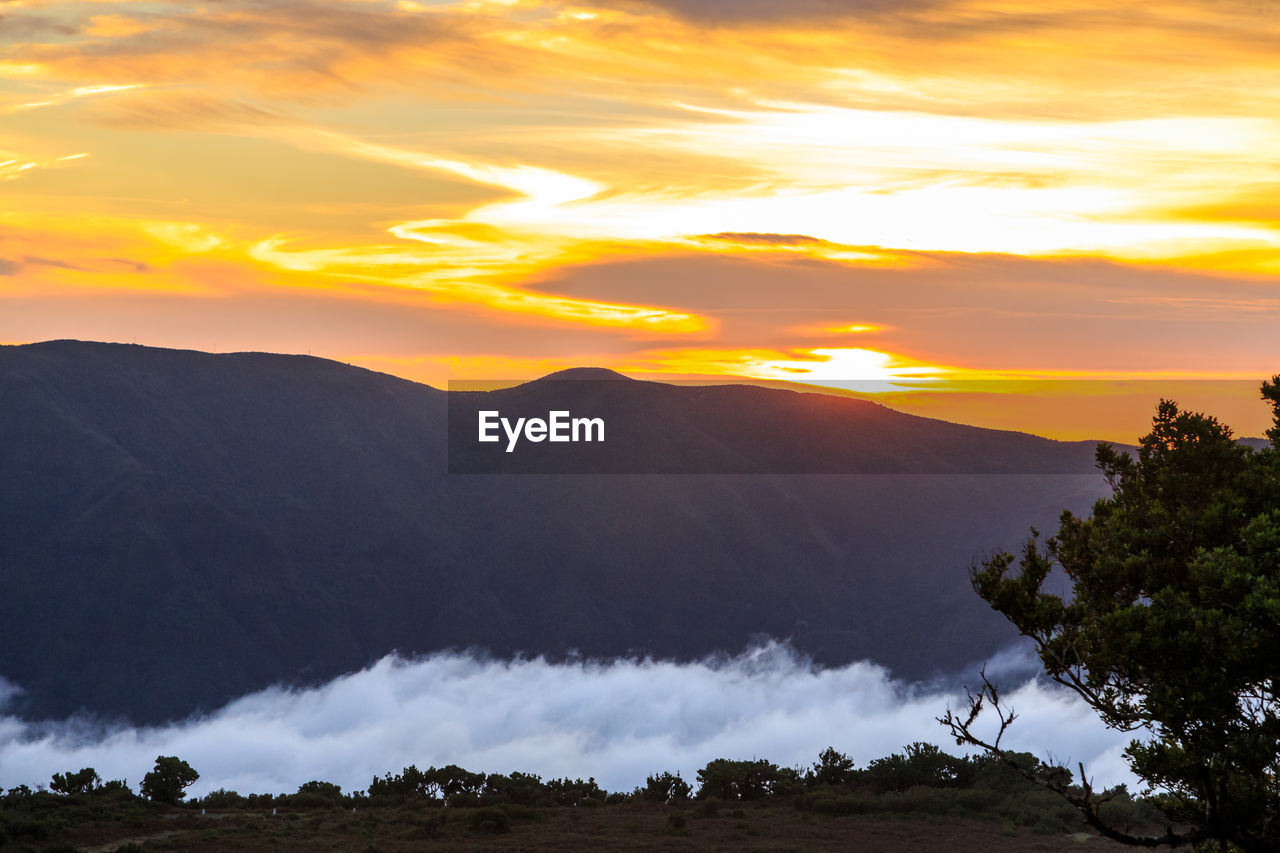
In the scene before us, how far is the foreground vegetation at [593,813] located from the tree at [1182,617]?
23944mm

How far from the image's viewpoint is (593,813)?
49.0 metres

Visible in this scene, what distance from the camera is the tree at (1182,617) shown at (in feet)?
51.8

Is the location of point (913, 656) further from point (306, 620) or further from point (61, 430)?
point (61, 430)

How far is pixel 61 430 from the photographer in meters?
198

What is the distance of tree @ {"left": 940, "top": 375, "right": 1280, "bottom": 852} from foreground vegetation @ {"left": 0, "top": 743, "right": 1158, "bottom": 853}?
23944 mm

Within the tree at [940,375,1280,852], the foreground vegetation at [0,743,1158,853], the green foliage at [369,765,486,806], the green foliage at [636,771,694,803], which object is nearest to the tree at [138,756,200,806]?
the foreground vegetation at [0,743,1158,853]

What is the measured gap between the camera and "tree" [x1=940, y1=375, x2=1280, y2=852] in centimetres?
1577

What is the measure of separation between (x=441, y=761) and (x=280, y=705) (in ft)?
82.7

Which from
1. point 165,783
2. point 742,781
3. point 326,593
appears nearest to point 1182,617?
point 742,781

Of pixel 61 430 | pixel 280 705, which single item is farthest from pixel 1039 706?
pixel 61 430

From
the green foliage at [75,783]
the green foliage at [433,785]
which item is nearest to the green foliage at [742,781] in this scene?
the green foliage at [433,785]

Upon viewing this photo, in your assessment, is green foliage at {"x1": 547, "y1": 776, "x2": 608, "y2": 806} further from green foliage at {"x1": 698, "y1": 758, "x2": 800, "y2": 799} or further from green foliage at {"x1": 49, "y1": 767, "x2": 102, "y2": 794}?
green foliage at {"x1": 49, "y1": 767, "x2": 102, "y2": 794}

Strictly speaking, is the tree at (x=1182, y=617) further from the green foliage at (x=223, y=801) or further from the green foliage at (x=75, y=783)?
the green foliage at (x=75, y=783)

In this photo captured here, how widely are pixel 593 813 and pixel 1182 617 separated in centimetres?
3691
